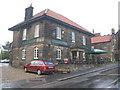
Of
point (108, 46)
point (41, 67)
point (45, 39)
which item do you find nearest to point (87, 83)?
point (41, 67)

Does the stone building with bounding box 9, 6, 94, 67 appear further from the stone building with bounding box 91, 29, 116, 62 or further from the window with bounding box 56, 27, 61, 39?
the stone building with bounding box 91, 29, 116, 62

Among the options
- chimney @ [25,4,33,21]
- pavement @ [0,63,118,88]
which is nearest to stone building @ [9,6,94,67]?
chimney @ [25,4,33,21]

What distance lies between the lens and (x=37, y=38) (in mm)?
16750

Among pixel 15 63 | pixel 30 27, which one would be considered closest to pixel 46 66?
pixel 30 27

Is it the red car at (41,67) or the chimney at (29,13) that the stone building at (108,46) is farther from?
the red car at (41,67)

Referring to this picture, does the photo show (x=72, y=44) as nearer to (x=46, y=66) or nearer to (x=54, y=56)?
(x=54, y=56)

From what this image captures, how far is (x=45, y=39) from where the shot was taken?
626 inches

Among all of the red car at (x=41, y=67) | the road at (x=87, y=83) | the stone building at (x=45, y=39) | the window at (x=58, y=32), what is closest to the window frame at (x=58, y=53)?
the stone building at (x=45, y=39)

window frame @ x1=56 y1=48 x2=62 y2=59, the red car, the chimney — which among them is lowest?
the red car

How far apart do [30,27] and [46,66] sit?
8.97m

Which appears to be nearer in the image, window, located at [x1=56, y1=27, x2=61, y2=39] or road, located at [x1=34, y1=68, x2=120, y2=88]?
road, located at [x1=34, y1=68, x2=120, y2=88]

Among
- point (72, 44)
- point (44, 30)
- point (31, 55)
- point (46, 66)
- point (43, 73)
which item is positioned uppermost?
point (44, 30)

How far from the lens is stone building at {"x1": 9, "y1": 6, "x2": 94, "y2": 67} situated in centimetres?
1617

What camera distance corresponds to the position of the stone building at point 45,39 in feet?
53.1
